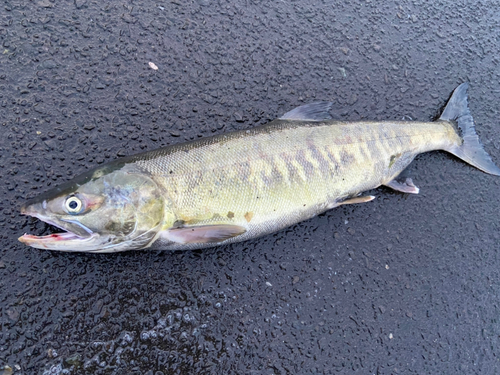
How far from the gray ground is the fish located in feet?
1.06

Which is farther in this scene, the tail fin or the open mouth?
the tail fin

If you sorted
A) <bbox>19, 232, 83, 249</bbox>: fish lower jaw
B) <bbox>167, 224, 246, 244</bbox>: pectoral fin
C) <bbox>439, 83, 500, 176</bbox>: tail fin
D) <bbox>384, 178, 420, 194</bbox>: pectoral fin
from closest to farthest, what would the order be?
<bbox>19, 232, 83, 249</bbox>: fish lower jaw
<bbox>167, 224, 246, 244</bbox>: pectoral fin
<bbox>384, 178, 420, 194</bbox>: pectoral fin
<bbox>439, 83, 500, 176</bbox>: tail fin

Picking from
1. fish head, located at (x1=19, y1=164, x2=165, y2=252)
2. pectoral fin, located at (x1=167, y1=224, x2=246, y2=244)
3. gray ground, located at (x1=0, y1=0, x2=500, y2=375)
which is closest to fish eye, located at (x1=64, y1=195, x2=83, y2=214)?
fish head, located at (x1=19, y1=164, x2=165, y2=252)

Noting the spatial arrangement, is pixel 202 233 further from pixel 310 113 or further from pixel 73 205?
pixel 310 113

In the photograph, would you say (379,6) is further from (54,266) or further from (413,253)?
(54,266)

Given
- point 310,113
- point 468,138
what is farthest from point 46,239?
point 468,138

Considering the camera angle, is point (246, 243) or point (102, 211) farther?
point (246, 243)

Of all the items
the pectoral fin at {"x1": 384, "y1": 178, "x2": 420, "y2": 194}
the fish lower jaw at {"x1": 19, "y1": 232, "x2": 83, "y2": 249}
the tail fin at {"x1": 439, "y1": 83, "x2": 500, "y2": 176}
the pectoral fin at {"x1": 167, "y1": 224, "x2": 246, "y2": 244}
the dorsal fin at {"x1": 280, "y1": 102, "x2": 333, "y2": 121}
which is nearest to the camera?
the fish lower jaw at {"x1": 19, "y1": 232, "x2": 83, "y2": 249}

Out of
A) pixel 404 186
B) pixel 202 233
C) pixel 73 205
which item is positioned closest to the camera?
pixel 73 205

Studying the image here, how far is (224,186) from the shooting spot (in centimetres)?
255

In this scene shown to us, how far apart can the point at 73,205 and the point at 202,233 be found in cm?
93

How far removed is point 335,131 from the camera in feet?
9.73

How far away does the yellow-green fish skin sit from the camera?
2510 millimetres

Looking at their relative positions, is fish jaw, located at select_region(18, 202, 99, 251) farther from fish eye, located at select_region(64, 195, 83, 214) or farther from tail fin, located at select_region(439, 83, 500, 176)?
tail fin, located at select_region(439, 83, 500, 176)
